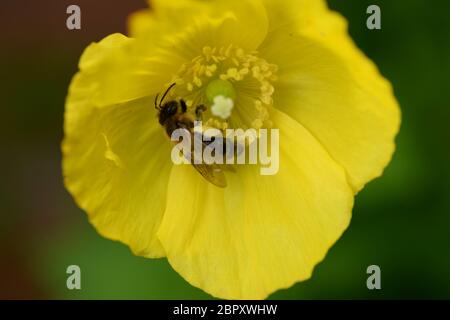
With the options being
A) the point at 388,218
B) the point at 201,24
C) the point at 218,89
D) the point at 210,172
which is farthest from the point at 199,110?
the point at 388,218

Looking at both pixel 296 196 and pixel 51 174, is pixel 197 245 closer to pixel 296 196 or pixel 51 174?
pixel 296 196

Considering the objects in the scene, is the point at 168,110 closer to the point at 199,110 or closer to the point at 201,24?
the point at 199,110

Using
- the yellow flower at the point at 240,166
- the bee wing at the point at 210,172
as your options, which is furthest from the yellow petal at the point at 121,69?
the bee wing at the point at 210,172

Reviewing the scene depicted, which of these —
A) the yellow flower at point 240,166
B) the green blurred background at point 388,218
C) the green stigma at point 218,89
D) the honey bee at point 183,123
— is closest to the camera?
the yellow flower at point 240,166

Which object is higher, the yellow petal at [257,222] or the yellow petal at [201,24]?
the yellow petal at [201,24]

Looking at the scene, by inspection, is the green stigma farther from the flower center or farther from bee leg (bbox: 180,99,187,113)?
bee leg (bbox: 180,99,187,113)

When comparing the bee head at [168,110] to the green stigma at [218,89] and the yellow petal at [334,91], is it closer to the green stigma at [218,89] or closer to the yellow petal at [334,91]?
the green stigma at [218,89]

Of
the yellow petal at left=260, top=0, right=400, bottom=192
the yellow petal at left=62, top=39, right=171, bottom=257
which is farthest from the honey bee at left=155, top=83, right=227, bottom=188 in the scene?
the yellow petal at left=260, top=0, right=400, bottom=192

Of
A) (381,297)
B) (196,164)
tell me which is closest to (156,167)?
(196,164)
